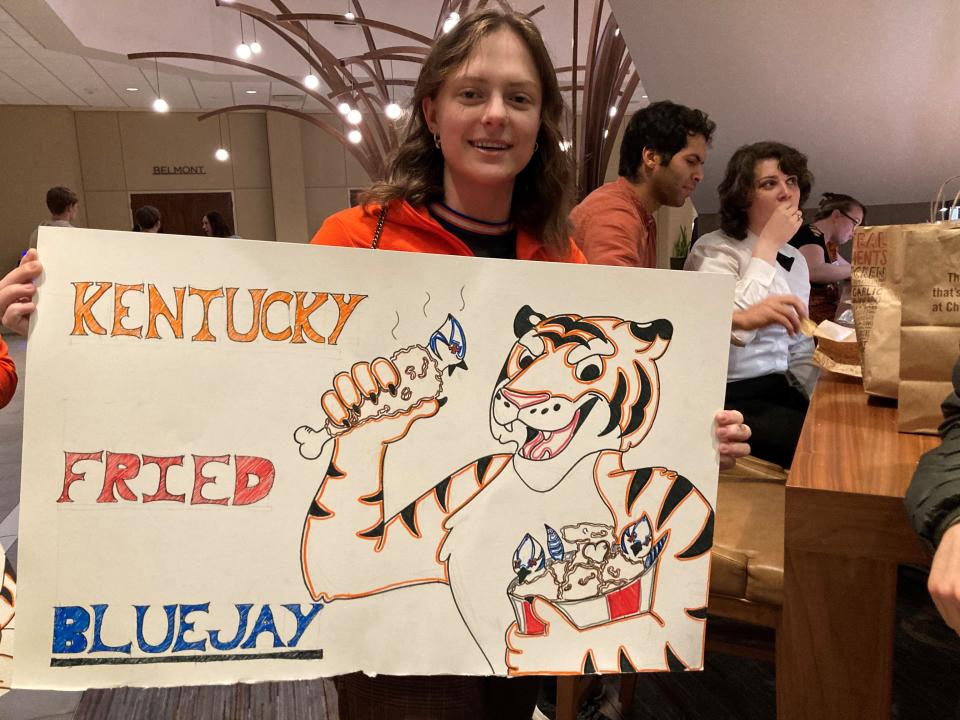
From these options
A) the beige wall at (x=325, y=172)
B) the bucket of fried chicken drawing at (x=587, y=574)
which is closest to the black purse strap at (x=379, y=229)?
the bucket of fried chicken drawing at (x=587, y=574)

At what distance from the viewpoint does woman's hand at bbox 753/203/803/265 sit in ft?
5.97

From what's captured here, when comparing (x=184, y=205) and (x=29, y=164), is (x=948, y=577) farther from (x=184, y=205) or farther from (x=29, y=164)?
(x=29, y=164)

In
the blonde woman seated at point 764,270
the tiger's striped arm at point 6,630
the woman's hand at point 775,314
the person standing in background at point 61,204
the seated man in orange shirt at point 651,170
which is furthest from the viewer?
the person standing in background at point 61,204

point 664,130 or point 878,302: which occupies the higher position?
point 664,130

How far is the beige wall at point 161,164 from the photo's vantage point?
10.1 metres

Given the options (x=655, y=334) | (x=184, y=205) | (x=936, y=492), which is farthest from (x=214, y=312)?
(x=184, y=205)

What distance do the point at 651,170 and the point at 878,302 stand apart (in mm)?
1103

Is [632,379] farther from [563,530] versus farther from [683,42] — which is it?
[683,42]

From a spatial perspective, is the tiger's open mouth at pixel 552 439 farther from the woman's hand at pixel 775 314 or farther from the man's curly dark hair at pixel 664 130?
the man's curly dark hair at pixel 664 130

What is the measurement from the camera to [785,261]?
2.01m

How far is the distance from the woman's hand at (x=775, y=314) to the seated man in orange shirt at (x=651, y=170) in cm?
48

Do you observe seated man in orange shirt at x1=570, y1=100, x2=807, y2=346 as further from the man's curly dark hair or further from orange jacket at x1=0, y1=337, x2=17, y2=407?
orange jacket at x1=0, y1=337, x2=17, y2=407

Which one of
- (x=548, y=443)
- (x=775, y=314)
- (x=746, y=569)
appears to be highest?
(x=775, y=314)

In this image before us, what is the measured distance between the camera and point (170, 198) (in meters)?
10.8
